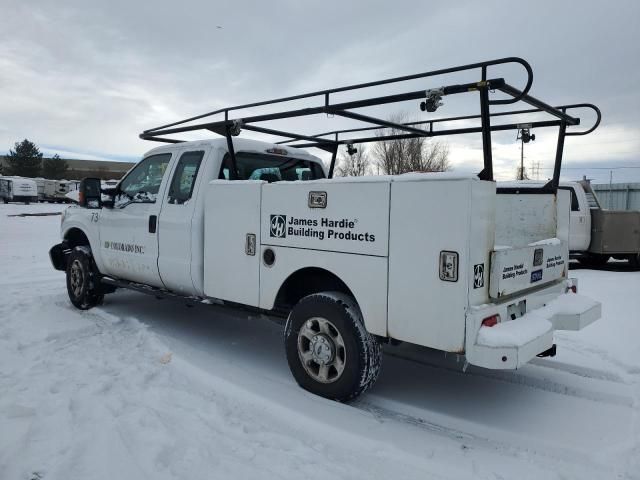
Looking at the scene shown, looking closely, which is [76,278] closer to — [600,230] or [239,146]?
[239,146]

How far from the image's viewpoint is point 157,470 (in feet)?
9.18

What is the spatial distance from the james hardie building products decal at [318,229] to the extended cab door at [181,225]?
1.08 meters

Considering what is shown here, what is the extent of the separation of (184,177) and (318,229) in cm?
205

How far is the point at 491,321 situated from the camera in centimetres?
328

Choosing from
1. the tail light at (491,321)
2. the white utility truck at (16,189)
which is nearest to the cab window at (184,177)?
the tail light at (491,321)

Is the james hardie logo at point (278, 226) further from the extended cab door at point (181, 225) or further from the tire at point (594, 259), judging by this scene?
the tire at point (594, 259)

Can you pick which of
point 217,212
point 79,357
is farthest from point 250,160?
point 79,357

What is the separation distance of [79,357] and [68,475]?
82.4 inches

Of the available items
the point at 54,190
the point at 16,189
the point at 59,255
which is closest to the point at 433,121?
the point at 59,255

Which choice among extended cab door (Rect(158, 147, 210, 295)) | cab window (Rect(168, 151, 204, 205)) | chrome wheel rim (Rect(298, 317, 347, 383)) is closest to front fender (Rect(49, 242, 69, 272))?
extended cab door (Rect(158, 147, 210, 295))

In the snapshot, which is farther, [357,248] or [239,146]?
[239,146]

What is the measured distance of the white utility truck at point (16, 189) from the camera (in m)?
43.0

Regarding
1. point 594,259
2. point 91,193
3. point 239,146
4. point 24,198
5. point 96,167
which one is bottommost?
point 594,259

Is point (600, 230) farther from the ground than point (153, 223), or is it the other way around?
point (153, 223)
